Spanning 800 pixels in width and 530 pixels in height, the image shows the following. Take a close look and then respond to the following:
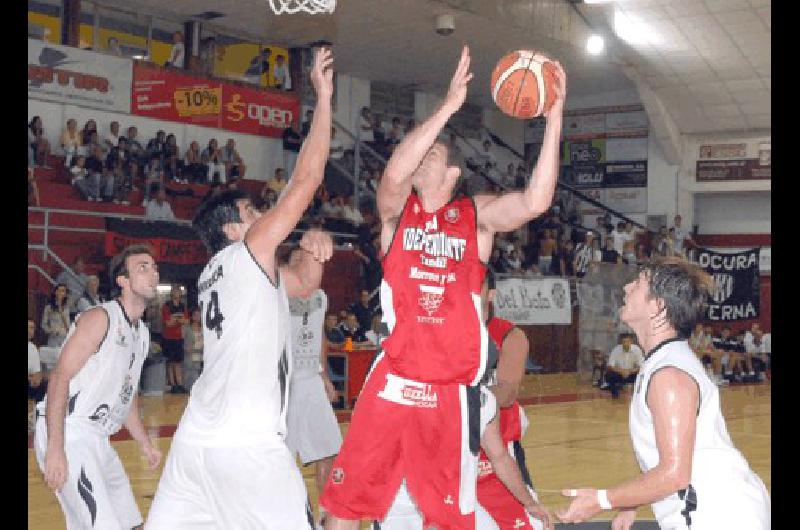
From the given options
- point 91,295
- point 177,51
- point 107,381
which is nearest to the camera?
point 107,381

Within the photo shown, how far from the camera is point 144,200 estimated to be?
18391mm

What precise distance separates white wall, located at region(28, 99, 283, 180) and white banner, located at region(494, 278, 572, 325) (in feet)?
20.6

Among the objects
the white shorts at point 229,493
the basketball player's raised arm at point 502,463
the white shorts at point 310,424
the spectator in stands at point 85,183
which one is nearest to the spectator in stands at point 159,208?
the spectator in stands at point 85,183

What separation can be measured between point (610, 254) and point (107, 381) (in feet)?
66.1

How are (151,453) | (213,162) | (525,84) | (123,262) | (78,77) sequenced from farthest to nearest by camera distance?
1. (213,162)
2. (78,77)
3. (151,453)
4. (123,262)
5. (525,84)

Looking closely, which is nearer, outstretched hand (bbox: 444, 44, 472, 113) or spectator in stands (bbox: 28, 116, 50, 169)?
outstretched hand (bbox: 444, 44, 472, 113)

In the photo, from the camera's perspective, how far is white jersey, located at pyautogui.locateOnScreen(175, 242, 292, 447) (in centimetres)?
426

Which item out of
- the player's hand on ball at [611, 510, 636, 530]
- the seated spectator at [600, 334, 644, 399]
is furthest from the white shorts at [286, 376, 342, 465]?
the seated spectator at [600, 334, 644, 399]

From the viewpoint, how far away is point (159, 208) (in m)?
18.1

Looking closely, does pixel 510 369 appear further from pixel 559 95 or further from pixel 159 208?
pixel 159 208

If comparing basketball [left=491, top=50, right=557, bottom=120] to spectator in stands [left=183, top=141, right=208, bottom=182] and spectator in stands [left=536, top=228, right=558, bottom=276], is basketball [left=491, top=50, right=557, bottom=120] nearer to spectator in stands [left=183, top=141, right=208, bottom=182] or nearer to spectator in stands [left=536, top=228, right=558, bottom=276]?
spectator in stands [left=183, top=141, right=208, bottom=182]

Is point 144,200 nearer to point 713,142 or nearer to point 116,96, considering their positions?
point 116,96

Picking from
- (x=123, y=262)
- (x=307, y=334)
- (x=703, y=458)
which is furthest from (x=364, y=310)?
(x=703, y=458)

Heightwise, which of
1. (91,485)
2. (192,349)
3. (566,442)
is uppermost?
(91,485)
